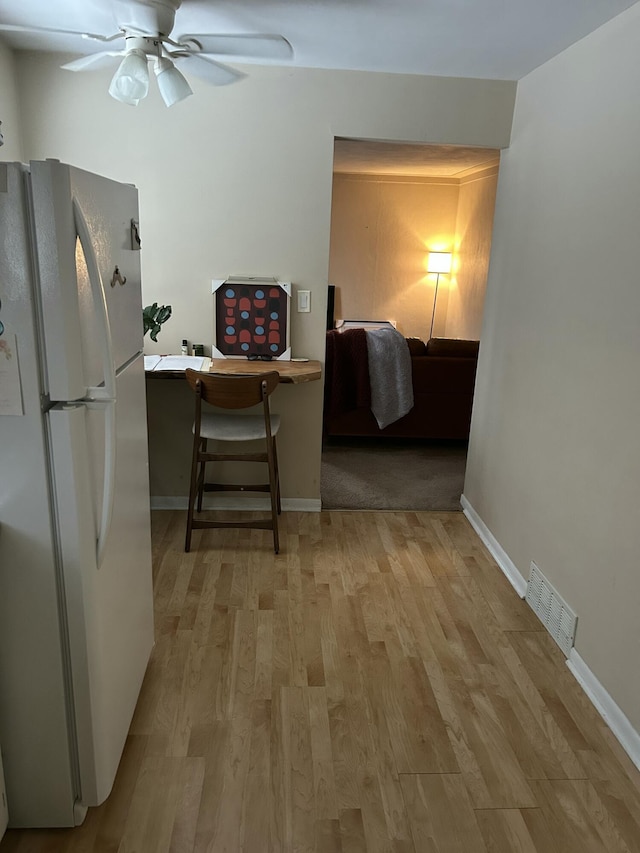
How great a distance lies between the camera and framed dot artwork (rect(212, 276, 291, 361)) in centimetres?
339

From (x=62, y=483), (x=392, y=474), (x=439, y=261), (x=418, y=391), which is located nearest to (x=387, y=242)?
(x=439, y=261)

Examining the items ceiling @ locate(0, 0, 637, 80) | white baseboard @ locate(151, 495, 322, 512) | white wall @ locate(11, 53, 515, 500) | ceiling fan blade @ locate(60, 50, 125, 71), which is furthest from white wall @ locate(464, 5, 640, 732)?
ceiling fan blade @ locate(60, 50, 125, 71)

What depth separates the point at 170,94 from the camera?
2412mm

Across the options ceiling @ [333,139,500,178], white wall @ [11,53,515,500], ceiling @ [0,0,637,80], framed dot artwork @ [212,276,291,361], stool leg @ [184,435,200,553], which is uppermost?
ceiling @ [0,0,637,80]

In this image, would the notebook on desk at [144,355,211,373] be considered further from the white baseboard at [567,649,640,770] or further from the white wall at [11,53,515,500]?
the white baseboard at [567,649,640,770]

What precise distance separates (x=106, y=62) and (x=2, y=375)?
5.46 ft

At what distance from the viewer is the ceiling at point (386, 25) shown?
223 centimetres

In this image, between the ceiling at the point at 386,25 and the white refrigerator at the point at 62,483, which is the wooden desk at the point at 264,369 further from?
the ceiling at the point at 386,25

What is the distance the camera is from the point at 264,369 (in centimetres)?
325

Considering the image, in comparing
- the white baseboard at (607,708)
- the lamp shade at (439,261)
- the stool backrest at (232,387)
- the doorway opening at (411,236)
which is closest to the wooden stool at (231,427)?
the stool backrest at (232,387)

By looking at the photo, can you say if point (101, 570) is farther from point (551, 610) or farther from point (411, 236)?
point (411, 236)

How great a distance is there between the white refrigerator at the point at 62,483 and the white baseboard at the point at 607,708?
1.57 m

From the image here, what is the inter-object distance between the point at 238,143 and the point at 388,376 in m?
2.04

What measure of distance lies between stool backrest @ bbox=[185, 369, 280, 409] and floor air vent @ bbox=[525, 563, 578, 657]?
1471mm
